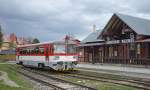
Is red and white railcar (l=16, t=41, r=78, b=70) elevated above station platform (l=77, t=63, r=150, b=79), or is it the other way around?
red and white railcar (l=16, t=41, r=78, b=70)

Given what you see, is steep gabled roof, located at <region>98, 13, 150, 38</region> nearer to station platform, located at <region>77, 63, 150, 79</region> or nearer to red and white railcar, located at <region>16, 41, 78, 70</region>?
station platform, located at <region>77, 63, 150, 79</region>

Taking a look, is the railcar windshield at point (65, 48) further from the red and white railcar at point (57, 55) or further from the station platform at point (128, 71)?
the station platform at point (128, 71)

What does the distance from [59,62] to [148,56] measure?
48.3 ft

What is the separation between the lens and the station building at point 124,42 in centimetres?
3266

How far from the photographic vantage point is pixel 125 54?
116 ft

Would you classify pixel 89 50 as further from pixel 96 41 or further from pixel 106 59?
pixel 106 59

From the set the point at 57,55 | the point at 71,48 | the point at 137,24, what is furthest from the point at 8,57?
the point at 57,55

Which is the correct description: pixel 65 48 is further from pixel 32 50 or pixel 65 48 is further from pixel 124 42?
pixel 124 42

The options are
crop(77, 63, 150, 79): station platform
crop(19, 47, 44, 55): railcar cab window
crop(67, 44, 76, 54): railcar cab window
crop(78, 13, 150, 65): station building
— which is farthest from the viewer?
crop(78, 13, 150, 65): station building

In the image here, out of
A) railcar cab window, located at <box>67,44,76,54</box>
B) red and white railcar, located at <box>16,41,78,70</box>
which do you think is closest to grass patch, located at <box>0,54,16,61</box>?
red and white railcar, located at <box>16,41,78,70</box>

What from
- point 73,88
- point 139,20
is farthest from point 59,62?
point 139,20

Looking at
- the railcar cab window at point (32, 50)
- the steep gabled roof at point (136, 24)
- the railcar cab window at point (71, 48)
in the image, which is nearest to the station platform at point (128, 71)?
the railcar cab window at point (71, 48)

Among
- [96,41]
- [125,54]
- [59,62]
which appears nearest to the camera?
[59,62]

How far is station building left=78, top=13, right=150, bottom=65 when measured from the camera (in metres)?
32.7
